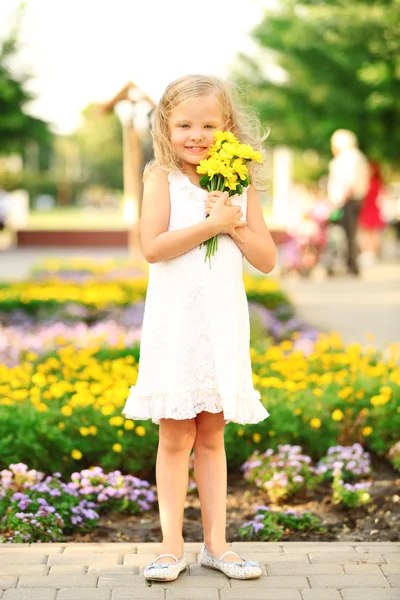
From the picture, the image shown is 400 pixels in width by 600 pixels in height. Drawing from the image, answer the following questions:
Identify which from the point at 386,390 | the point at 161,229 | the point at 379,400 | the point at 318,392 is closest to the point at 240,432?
the point at 318,392

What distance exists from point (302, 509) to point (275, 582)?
38.1 inches

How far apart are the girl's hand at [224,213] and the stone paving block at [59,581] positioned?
1.15 m

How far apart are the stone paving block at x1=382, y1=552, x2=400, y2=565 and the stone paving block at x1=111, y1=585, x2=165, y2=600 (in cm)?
76

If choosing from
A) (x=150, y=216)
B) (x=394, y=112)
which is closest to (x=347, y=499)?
(x=150, y=216)

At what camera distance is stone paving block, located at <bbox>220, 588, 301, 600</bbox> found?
9.66 feet

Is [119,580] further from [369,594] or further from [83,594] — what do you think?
[369,594]

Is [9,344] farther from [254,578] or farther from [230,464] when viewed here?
[254,578]

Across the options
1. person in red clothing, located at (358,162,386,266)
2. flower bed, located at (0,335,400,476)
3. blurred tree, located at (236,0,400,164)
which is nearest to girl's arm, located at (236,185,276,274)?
flower bed, located at (0,335,400,476)

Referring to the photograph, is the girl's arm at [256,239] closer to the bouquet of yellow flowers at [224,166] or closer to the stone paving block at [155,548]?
the bouquet of yellow flowers at [224,166]

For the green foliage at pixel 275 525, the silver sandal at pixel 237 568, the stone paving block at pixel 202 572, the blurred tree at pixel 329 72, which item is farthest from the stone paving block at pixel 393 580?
the blurred tree at pixel 329 72

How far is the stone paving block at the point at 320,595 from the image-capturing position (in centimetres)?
294

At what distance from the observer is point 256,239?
3.14 m

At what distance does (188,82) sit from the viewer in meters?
3.09

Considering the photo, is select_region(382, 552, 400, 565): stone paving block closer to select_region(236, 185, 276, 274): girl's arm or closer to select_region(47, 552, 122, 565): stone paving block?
select_region(47, 552, 122, 565): stone paving block
